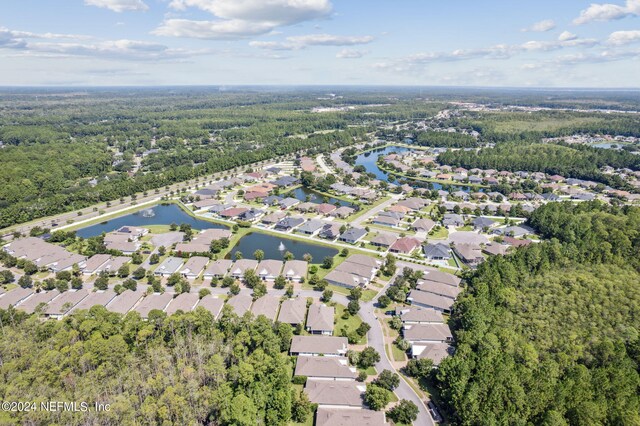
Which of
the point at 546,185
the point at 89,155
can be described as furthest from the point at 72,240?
the point at 546,185

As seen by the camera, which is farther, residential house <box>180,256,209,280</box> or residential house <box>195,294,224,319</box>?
residential house <box>180,256,209,280</box>

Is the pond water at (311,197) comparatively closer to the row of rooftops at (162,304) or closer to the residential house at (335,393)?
the row of rooftops at (162,304)

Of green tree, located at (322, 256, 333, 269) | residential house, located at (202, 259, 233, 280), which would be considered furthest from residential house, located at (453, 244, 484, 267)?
residential house, located at (202, 259, 233, 280)

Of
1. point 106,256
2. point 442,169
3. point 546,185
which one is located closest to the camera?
point 106,256

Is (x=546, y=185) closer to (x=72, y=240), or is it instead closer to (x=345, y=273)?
(x=345, y=273)

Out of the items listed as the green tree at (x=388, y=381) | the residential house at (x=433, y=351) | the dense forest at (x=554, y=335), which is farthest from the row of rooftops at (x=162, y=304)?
the dense forest at (x=554, y=335)

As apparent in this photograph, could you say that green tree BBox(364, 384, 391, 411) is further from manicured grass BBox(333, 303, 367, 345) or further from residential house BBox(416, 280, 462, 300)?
residential house BBox(416, 280, 462, 300)

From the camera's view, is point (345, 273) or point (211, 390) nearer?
point (211, 390)
